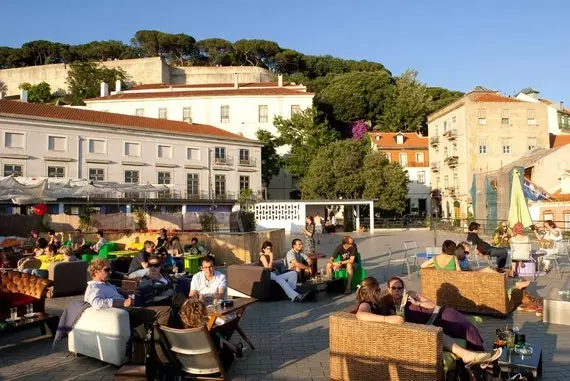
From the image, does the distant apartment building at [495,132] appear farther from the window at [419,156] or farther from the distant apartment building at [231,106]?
the distant apartment building at [231,106]

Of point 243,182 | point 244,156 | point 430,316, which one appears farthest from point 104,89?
point 430,316

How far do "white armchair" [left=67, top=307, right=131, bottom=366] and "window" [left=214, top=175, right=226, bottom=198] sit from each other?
39.8 m

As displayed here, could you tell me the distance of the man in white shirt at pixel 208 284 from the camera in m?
6.68

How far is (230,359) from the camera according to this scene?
5324 mm

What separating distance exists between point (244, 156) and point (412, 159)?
18.3 metres

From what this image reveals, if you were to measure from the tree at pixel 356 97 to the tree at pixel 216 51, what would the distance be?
28272mm

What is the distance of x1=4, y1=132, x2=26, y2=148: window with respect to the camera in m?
36.0

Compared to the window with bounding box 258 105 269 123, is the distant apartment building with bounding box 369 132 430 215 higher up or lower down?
lower down

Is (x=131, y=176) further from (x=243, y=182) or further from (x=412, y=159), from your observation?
(x=412, y=159)

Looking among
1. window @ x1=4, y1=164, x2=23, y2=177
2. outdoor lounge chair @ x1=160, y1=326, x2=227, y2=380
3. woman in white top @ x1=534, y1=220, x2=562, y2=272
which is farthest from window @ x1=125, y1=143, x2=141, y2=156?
outdoor lounge chair @ x1=160, y1=326, x2=227, y2=380

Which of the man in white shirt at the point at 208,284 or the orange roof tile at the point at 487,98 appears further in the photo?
the orange roof tile at the point at 487,98

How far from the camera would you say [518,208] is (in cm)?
1491

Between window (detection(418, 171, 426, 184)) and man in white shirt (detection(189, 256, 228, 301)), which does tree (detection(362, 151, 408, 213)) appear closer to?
window (detection(418, 171, 426, 184))

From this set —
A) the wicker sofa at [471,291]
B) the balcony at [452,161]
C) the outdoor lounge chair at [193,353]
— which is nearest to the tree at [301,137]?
the balcony at [452,161]
